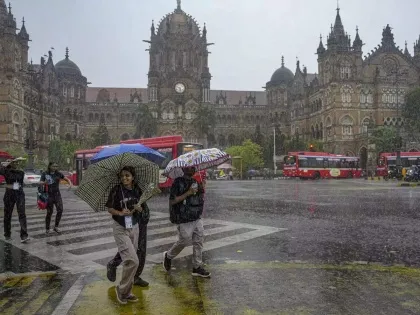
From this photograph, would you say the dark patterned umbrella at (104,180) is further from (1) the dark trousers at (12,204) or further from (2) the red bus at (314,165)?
(2) the red bus at (314,165)

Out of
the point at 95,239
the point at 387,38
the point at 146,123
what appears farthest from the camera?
the point at 146,123

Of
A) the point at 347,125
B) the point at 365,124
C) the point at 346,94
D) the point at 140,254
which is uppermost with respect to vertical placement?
the point at 346,94

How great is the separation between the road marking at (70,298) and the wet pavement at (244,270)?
0.04 feet

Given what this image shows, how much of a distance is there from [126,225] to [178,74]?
254 ft

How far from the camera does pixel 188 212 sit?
A: 639 centimetres

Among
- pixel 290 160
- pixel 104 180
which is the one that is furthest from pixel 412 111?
pixel 104 180

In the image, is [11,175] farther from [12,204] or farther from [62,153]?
[62,153]

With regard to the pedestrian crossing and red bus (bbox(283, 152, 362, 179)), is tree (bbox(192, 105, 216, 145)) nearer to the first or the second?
red bus (bbox(283, 152, 362, 179))

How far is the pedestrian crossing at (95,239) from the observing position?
782cm

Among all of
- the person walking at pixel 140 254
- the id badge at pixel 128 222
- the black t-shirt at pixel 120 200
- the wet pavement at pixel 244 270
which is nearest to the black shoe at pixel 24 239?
the wet pavement at pixel 244 270

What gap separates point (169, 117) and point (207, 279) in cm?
7417

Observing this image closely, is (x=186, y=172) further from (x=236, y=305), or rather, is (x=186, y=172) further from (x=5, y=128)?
(x=5, y=128)

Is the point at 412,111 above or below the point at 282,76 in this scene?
below

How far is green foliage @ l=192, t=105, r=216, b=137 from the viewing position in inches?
3019
